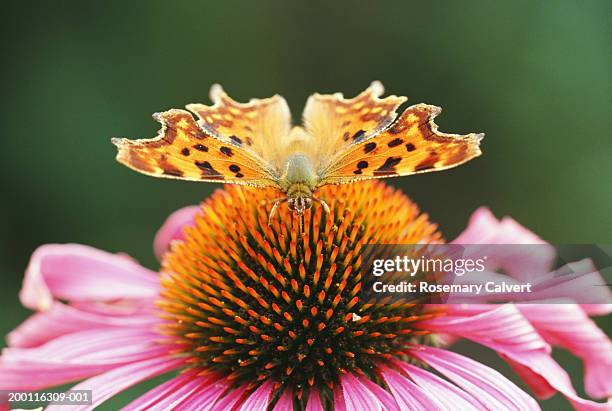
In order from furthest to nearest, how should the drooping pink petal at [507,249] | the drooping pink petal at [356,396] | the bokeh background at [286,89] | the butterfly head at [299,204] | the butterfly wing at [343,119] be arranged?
1. the bokeh background at [286,89]
2. the drooping pink petal at [507,249]
3. the butterfly wing at [343,119]
4. the butterfly head at [299,204]
5. the drooping pink petal at [356,396]

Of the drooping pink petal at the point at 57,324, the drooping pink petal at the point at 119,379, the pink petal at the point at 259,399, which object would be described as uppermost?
the drooping pink petal at the point at 57,324

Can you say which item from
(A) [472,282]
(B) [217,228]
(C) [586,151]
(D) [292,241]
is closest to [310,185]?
(D) [292,241]

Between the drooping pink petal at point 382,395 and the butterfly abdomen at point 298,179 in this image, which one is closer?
the drooping pink petal at point 382,395

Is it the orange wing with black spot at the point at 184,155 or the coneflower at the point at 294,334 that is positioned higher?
the orange wing with black spot at the point at 184,155

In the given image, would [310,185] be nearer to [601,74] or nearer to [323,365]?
[323,365]

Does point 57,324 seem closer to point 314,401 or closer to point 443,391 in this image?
point 314,401

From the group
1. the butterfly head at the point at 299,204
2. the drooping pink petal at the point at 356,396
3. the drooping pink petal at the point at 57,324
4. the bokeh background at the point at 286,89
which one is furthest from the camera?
the bokeh background at the point at 286,89

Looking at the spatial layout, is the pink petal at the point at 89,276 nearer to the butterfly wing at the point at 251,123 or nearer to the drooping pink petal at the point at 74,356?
the drooping pink petal at the point at 74,356

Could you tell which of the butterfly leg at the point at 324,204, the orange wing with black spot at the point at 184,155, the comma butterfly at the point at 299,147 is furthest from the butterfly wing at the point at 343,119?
the orange wing with black spot at the point at 184,155
